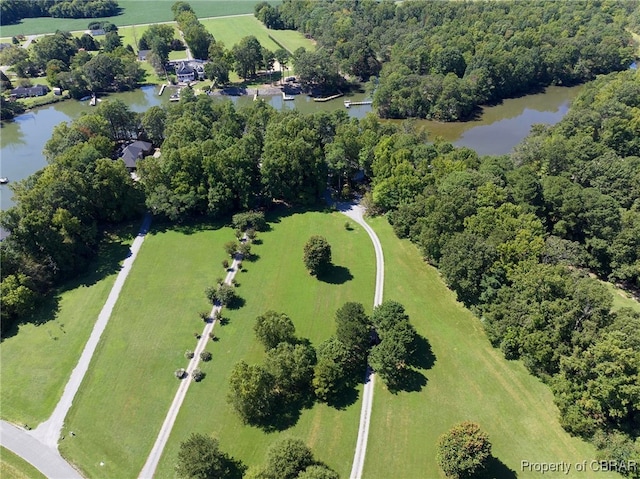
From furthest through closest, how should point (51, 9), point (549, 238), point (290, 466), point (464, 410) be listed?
point (51, 9), point (549, 238), point (464, 410), point (290, 466)

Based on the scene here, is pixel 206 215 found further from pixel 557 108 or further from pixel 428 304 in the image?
pixel 557 108

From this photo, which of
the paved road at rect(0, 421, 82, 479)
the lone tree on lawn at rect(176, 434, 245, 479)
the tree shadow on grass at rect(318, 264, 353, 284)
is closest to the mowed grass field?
the tree shadow on grass at rect(318, 264, 353, 284)

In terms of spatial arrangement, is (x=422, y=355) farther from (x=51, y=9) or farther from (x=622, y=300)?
(x=51, y=9)

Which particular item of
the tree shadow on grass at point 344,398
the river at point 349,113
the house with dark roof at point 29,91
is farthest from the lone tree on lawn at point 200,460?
the house with dark roof at point 29,91

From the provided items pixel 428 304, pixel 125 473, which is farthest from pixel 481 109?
pixel 125 473

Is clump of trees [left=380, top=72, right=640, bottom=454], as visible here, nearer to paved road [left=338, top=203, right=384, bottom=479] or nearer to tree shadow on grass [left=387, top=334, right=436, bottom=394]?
paved road [left=338, top=203, right=384, bottom=479]

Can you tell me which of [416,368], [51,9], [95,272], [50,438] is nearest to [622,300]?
[416,368]
